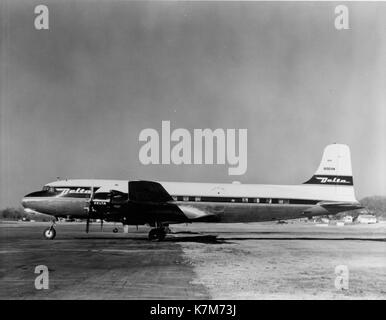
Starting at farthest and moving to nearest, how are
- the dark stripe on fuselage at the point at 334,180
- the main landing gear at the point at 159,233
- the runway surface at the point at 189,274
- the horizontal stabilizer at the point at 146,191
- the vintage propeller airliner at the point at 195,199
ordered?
1. the dark stripe on fuselage at the point at 334,180
2. the main landing gear at the point at 159,233
3. the vintage propeller airliner at the point at 195,199
4. the horizontal stabilizer at the point at 146,191
5. the runway surface at the point at 189,274

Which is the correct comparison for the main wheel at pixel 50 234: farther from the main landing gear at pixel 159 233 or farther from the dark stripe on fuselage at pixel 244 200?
the dark stripe on fuselage at pixel 244 200

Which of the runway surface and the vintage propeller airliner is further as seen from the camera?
the vintage propeller airliner

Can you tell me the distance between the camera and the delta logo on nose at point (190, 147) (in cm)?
1614

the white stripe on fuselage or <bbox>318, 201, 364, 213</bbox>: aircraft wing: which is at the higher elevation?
the white stripe on fuselage

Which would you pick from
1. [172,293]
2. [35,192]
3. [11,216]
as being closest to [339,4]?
[172,293]

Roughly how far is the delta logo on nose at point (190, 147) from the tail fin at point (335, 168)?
13.3 meters

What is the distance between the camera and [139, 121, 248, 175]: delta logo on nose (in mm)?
16141

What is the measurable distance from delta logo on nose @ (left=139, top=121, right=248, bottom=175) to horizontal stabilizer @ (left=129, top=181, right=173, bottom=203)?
652cm

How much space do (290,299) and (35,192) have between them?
2055 cm

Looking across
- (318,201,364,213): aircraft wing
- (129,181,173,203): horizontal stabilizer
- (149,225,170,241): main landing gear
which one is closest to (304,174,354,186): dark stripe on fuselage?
(318,201,364,213): aircraft wing

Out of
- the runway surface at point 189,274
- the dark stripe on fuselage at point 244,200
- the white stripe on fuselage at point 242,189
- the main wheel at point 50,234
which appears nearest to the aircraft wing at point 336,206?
the white stripe on fuselage at point 242,189

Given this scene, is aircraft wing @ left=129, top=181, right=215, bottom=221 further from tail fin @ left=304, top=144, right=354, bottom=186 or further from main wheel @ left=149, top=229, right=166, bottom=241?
tail fin @ left=304, top=144, right=354, bottom=186
